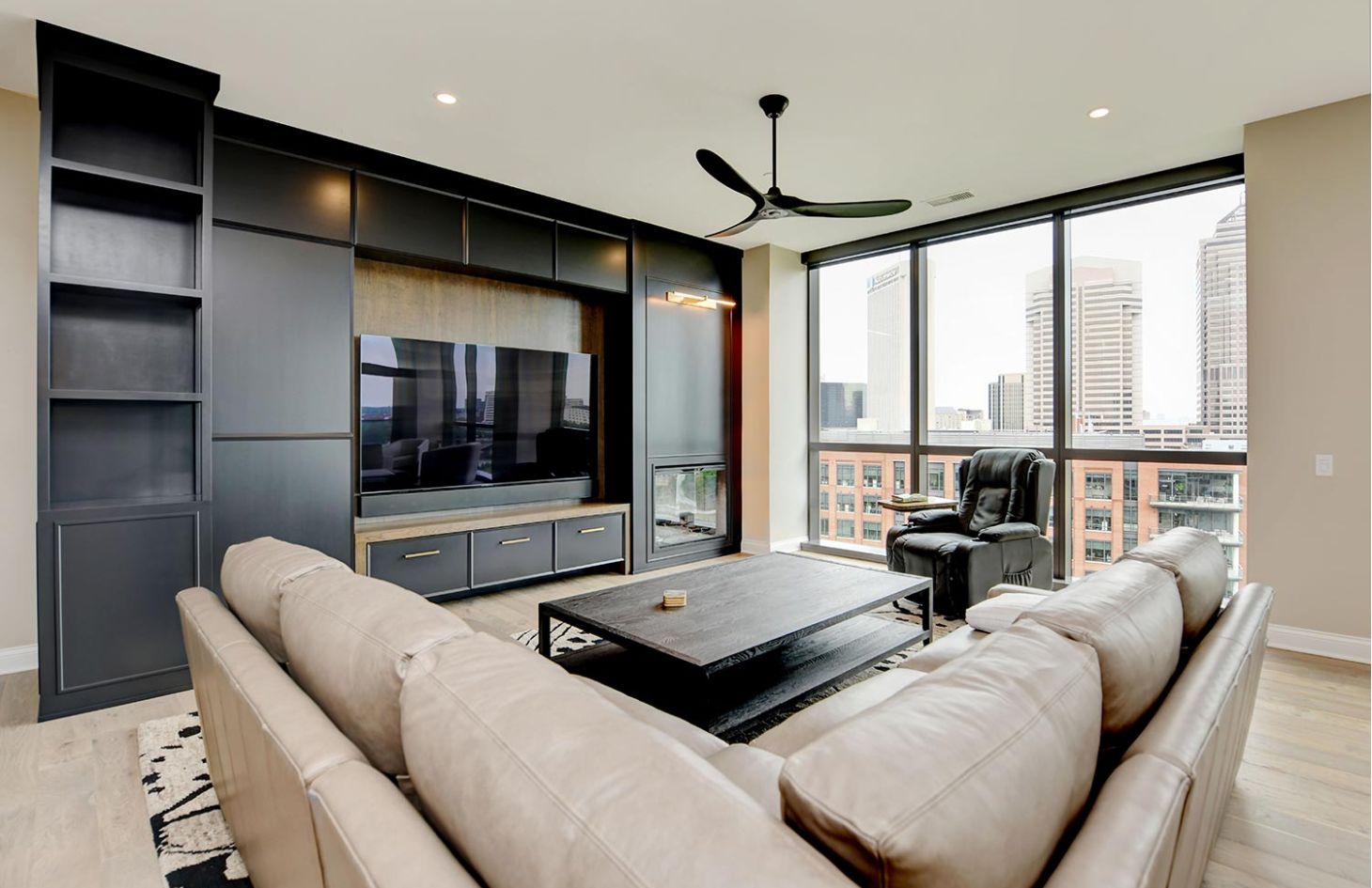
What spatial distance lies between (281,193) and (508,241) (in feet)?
4.30

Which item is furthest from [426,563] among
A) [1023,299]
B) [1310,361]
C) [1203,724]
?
[1310,361]

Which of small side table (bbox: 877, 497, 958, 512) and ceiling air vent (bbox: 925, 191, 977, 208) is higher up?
ceiling air vent (bbox: 925, 191, 977, 208)

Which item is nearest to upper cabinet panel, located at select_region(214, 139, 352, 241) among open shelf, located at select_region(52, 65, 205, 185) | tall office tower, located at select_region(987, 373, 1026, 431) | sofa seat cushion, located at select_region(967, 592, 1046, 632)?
open shelf, located at select_region(52, 65, 205, 185)

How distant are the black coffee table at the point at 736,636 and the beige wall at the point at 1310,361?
1987mm

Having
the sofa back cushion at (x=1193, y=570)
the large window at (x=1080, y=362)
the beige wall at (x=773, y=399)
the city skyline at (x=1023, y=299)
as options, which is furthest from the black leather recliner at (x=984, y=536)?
the sofa back cushion at (x=1193, y=570)

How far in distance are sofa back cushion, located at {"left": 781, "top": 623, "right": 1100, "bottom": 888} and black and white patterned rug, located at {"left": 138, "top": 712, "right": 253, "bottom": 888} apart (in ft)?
5.76

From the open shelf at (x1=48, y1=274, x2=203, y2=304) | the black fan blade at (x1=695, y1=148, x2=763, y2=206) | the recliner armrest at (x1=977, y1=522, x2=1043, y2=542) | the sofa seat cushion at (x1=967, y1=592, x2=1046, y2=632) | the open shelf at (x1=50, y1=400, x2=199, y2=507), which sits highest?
the black fan blade at (x1=695, y1=148, x2=763, y2=206)

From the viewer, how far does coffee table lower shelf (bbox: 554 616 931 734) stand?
2.14 m

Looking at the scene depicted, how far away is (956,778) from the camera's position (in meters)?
0.70

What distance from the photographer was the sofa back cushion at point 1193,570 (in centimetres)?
152

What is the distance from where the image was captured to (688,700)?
218 centimetres

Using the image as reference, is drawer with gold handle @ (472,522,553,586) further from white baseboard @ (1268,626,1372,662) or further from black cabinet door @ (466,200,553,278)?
white baseboard @ (1268,626,1372,662)

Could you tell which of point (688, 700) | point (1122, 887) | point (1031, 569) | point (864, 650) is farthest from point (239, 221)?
point (1031, 569)

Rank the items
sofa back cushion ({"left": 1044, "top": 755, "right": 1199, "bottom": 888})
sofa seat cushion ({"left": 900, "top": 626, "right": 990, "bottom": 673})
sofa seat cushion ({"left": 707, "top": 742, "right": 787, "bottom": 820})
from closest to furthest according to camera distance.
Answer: sofa back cushion ({"left": 1044, "top": 755, "right": 1199, "bottom": 888}), sofa seat cushion ({"left": 707, "top": 742, "right": 787, "bottom": 820}), sofa seat cushion ({"left": 900, "top": 626, "right": 990, "bottom": 673})
